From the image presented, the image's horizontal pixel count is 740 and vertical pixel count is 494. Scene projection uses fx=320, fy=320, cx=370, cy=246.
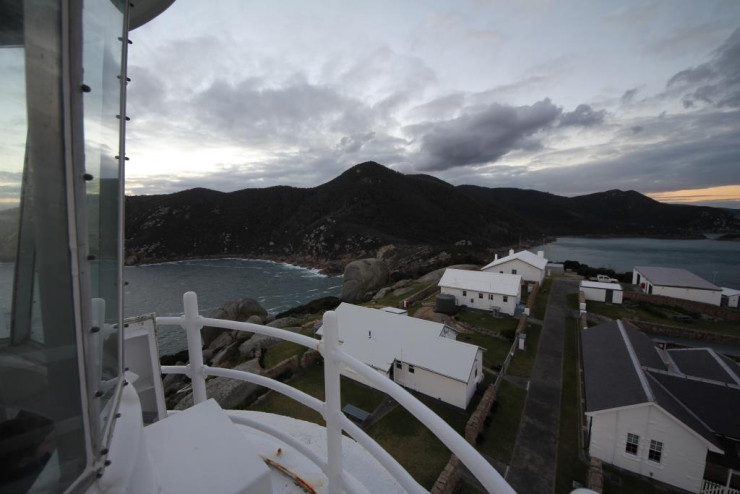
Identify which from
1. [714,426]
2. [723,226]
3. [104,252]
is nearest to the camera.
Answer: [104,252]

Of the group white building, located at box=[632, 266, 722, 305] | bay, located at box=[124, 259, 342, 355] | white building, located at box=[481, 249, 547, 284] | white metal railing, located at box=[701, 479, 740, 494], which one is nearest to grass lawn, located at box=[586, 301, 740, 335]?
white building, located at box=[632, 266, 722, 305]

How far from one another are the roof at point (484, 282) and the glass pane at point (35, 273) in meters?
24.9

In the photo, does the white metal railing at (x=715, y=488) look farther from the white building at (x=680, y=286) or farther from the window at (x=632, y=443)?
the white building at (x=680, y=286)

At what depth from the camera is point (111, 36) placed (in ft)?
4.33

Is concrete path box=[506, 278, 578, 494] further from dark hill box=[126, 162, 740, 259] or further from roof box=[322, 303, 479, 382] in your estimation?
dark hill box=[126, 162, 740, 259]

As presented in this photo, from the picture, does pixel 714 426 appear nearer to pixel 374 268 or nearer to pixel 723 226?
pixel 374 268

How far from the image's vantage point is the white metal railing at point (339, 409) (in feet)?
3.98

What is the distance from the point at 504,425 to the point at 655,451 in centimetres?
426

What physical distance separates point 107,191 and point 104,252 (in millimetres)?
252

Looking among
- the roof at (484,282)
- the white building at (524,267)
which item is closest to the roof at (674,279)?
the white building at (524,267)

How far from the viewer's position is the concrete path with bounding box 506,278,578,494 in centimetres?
925

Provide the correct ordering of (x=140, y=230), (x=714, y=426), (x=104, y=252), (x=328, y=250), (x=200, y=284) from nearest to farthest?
(x=104, y=252) < (x=714, y=426) < (x=200, y=284) < (x=328, y=250) < (x=140, y=230)

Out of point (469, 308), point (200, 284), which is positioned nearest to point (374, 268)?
point (469, 308)

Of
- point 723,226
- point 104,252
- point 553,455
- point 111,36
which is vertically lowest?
point 553,455
